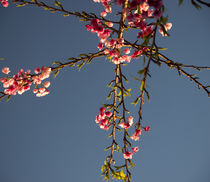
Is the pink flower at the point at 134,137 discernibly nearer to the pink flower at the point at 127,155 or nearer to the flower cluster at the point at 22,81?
the pink flower at the point at 127,155

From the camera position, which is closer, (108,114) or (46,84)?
(108,114)

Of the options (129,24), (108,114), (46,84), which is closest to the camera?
(129,24)

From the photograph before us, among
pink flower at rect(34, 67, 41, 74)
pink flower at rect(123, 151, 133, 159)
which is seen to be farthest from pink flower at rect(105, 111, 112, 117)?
pink flower at rect(34, 67, 41, 74)

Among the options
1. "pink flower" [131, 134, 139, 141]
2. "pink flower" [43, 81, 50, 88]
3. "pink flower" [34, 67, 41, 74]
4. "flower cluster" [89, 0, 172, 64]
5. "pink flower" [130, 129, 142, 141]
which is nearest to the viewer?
"flower cluster" [89, 0, 172, 64]

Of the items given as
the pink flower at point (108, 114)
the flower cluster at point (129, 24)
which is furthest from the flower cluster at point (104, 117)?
the flower cluster at point (129, 24)

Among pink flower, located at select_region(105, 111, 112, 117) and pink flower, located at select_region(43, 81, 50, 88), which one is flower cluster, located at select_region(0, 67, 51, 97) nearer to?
pink flower, located at select_region(43, 81, 50, 88)

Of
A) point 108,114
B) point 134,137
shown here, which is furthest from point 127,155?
point 108,114

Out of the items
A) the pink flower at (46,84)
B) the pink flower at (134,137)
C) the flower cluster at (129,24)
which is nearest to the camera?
the flower cluster at (129,24)

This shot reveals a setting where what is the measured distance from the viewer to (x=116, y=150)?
2.77m

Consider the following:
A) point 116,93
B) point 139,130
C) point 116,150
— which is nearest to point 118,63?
point 116,93

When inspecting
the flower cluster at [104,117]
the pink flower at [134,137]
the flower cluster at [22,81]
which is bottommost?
the pink flower at [134,137]

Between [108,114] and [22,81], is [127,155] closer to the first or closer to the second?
[108,114]

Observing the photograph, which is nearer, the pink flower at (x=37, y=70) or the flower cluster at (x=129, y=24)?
the flower cluster at (x=129, y=24)

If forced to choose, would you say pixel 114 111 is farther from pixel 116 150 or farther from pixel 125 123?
pixel 116 150
